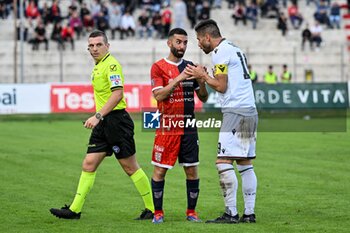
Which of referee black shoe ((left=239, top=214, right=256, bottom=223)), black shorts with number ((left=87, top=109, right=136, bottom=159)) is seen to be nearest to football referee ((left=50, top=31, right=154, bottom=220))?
black shorts with number ((left=87, top=109, right=136, bottom=159))

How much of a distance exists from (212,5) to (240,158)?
125 feet

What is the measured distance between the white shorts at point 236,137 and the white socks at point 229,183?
0.13 meters

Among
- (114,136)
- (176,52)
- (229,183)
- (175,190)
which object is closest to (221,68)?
(176,52)

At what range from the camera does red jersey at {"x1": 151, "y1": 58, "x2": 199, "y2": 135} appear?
12008 mm

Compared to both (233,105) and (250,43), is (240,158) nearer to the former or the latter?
(233,105)

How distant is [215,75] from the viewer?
452 inches

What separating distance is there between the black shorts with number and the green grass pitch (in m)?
0.86

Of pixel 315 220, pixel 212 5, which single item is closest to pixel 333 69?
pixel 212 5

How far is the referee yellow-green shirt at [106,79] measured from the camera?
12.1 meters

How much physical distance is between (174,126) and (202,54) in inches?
1281

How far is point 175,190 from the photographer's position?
15312 mm

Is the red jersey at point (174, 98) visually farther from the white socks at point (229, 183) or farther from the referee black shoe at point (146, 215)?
the referee black shoe at point (146, 215)

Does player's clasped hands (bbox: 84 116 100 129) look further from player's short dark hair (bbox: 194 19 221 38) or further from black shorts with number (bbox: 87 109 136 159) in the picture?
player's short dark hair (bbox: 194 19 221 38)

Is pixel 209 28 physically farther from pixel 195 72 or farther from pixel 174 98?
pixel 174 98
